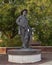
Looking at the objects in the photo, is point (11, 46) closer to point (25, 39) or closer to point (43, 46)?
point (43, 46)

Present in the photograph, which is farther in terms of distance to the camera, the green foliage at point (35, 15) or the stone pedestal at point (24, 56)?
the green foliage at point (35, 15)

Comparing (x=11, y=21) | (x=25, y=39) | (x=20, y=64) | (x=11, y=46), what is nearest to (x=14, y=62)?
→ (x=20, y=64)

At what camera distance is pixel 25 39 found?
39.2 feet

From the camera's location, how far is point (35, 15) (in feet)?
55.2

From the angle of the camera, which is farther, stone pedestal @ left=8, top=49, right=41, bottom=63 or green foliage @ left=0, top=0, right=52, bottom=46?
green foliage @ left=0, top=0, right=52, bottom=46

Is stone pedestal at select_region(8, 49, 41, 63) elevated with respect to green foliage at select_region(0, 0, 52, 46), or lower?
lower

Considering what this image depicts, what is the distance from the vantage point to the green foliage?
1633cm

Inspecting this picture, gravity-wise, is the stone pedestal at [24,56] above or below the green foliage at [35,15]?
below

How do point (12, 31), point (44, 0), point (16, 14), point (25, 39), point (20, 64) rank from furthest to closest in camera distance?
point (12, 31), point (16, 14), point (44, 0), point (25, 39), point (20, 64)

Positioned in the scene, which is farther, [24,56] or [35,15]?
[35,15]

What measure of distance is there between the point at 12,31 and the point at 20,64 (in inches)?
307

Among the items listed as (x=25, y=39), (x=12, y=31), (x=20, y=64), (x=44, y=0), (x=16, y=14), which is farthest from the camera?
(x=12, y=31)

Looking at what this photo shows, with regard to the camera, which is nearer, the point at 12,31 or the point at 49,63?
the point at 49,63

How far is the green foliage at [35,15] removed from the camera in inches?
643
